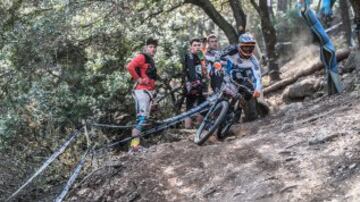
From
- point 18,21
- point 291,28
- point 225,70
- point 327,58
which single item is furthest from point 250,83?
point 291,28

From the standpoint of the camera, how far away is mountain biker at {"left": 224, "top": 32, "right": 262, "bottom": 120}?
8.62 metres

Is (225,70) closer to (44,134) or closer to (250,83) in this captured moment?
(250,83)

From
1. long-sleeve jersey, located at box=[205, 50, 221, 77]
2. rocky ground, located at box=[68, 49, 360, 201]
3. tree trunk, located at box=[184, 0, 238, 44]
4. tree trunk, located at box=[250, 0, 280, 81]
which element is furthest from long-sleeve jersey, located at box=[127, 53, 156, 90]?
tree trunk, located at box=[250, 0, 280, 81]

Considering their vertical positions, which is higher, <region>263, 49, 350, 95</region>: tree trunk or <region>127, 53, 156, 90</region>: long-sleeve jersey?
<region>127, 53, 156, 90</region>: long-sleeve jersey

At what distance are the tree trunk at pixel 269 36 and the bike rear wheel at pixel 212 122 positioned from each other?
251 inches

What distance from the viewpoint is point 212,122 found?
27.6 ft

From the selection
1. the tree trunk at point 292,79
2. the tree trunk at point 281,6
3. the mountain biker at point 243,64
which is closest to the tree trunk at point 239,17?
the mountain biker at point 243,64

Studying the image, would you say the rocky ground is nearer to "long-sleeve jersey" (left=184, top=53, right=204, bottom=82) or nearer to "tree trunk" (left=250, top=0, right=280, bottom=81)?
"long-sleeve jersey" (left=184, top=53, right=204, bottom=82)

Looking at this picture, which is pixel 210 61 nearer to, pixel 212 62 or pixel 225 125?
pixel 212 62

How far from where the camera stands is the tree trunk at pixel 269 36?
46.2 feet

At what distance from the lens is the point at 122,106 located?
11391mm

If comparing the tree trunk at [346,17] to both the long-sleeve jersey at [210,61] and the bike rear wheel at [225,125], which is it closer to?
the long-sleeve jersey at [210,61]

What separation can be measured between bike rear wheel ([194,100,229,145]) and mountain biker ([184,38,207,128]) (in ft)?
4.98

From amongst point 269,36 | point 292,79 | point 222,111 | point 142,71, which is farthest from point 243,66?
point 292,79
